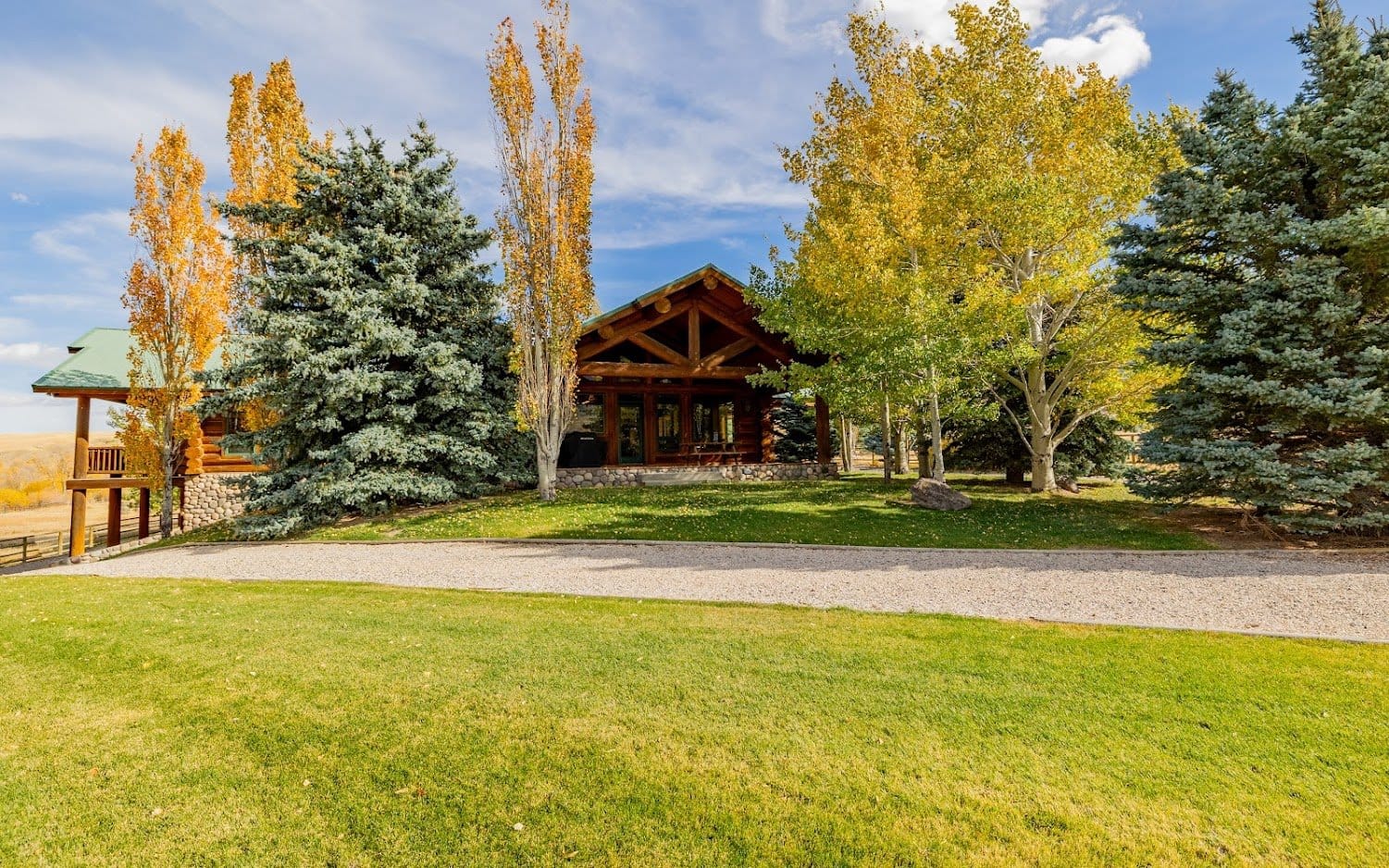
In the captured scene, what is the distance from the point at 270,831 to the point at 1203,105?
15.7m

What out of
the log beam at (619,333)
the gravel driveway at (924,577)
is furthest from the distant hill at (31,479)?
the gravel driveway at (924,577)

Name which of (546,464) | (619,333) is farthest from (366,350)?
(619,333)

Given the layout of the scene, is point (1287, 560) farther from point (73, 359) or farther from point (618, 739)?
point (73, 359)

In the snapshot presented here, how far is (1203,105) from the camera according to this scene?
10.7 meters

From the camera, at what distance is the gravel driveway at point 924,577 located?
21.2 feet

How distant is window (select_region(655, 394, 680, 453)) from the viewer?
22562mm

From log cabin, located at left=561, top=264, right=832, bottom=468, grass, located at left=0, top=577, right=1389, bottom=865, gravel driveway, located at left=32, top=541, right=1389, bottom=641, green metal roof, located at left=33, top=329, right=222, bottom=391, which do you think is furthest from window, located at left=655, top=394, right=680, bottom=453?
grass, located at left=0, top=577, right=1389, bottom=865

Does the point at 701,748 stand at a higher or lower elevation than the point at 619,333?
lower

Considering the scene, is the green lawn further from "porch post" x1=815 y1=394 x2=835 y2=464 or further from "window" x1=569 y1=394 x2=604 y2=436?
"window" x1=569 y1=394 x2=604 y2=436

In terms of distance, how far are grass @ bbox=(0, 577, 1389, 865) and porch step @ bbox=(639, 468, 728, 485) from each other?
13137 mm

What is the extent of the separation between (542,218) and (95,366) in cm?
1407

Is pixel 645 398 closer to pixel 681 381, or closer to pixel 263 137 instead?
pixel 681 381

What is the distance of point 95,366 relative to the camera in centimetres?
1755

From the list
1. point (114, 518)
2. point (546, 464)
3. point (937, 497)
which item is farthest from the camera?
point (114, 518)
